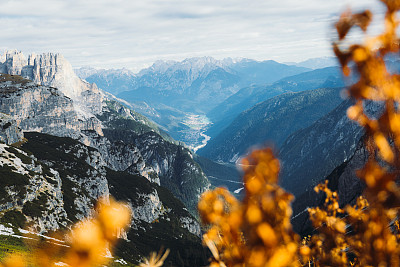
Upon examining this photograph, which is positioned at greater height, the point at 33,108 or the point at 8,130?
the point at 33,108

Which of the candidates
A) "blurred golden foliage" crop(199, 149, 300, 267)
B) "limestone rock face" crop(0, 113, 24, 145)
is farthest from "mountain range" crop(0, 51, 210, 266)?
"blurred golden foliage" crop(199, 149, 300, 267)

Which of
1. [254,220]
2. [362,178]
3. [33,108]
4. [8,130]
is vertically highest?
[362,178]

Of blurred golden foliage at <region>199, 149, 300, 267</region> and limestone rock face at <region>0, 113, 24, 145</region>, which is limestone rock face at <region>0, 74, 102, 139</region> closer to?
limestone rock face at <region>0, 113, 24, 145</region>

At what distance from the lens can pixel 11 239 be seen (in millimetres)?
48938

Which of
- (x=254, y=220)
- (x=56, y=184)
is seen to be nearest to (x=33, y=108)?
(x=56, y=184)

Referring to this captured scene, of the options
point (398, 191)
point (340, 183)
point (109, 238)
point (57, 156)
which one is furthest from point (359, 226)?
point (57, 156)

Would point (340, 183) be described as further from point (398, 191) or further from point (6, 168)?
point (398, 191)

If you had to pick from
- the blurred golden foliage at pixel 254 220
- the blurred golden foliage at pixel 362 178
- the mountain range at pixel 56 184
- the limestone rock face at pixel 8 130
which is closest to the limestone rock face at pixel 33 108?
the mountain range at pixel 56 184

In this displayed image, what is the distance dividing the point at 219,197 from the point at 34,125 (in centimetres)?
20454

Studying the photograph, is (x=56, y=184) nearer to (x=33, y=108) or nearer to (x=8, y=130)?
(x=8, y=130)

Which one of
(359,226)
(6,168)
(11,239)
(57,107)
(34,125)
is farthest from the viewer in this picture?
(57,107)

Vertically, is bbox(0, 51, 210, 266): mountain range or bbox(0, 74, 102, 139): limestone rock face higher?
bbox(0, 74, 102, 139): limestone rock face

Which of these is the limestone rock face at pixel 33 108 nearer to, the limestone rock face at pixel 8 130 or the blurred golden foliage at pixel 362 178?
the limestone rock face at pixel 8 130

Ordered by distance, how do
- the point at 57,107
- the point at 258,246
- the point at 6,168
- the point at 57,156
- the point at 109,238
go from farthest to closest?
the point at 57,107 < the point at 57,156 < the point at 6,168 < the point at 258,246 < the point at 109,238
